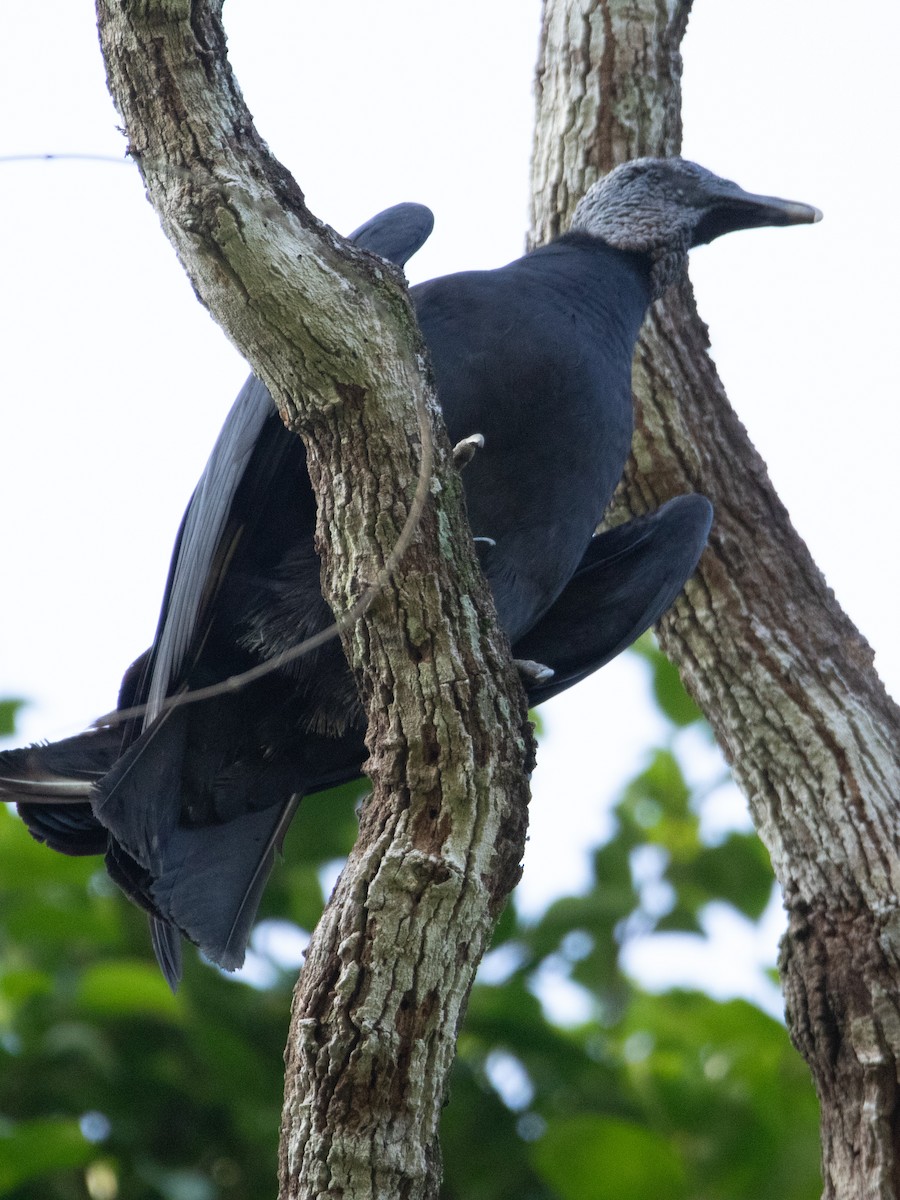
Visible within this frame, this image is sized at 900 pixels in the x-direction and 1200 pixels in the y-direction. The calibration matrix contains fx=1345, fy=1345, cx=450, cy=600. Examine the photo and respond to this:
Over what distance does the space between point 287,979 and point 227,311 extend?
279 centimetres

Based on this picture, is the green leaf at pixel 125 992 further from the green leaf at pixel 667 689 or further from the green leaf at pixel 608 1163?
the green leaf at pixel 667 689

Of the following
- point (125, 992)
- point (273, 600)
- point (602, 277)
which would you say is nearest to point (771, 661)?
point (602, 277)

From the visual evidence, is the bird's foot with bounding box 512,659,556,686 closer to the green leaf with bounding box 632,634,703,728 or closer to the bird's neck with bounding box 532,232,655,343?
the bird's neck with bounding box 532,232,655,343

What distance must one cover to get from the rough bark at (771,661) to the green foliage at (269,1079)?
3.09 ft

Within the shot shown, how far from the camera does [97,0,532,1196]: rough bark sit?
6.29 ft

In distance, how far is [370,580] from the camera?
203 cm

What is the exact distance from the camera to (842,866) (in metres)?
2.85

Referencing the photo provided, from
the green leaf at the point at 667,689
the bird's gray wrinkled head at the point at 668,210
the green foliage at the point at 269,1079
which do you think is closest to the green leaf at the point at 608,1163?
the green foliage at the point at 269,1079

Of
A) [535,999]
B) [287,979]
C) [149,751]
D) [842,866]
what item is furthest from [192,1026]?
[842,866]

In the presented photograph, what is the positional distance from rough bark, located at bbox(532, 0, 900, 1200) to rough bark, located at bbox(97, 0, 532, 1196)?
41.6 inches

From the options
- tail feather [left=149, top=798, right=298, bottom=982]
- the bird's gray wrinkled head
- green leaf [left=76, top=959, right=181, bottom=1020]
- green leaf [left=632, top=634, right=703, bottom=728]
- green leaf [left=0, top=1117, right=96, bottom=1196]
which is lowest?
green leaf [left=0, top=1117, right=96, bottom=1196]

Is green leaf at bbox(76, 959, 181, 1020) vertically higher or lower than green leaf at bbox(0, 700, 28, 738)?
lower

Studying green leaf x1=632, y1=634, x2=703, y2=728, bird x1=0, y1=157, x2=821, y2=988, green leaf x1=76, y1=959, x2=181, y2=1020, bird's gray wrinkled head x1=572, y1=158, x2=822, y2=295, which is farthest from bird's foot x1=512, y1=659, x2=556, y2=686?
green leaf x1=632, y1=634, x2=703, y2=728

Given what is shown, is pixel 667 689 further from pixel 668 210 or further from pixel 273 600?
pixel 273 600
